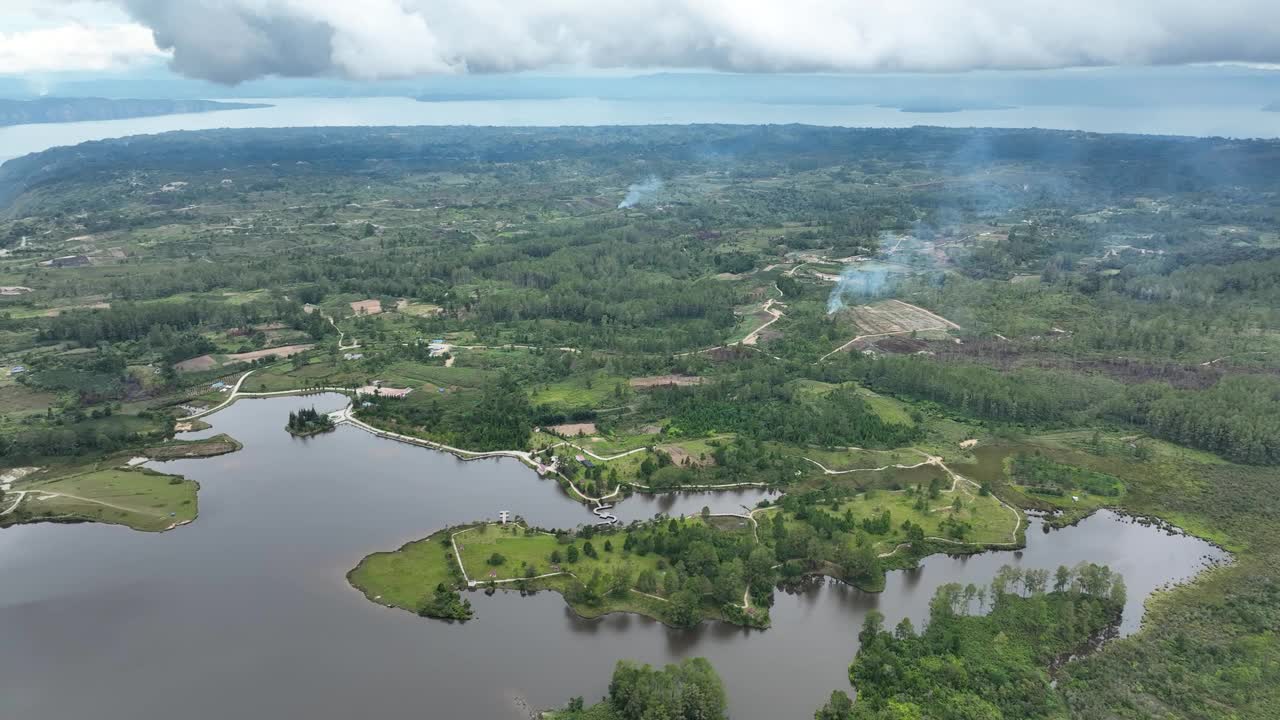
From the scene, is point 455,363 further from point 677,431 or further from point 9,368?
point 9,368

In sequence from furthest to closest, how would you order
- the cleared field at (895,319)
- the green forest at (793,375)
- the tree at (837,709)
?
the cleared field at (895,319) → the green forest at (793,375) → the tree at (837,709)

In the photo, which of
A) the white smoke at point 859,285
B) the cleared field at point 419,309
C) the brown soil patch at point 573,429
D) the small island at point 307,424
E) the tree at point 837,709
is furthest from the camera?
the white smoke at point 859,285

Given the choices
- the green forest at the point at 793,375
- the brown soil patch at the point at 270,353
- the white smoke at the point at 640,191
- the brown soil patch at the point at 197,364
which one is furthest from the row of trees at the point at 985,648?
the white smoke at the point at 640,191

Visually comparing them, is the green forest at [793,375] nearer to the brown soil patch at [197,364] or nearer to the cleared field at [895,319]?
the brown soil patch at [197,364]

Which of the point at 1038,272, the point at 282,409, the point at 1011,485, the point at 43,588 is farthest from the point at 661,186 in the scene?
the point at 43,588

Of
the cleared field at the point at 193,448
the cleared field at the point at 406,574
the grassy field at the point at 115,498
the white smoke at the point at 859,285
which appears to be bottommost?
the cleared field at the point at 406,574

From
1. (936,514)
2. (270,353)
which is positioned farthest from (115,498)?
(936,514)

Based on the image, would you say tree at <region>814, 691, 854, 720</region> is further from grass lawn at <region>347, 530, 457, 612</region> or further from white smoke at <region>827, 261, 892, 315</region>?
white smoke at <region>827, 261, 892, 315</region>
